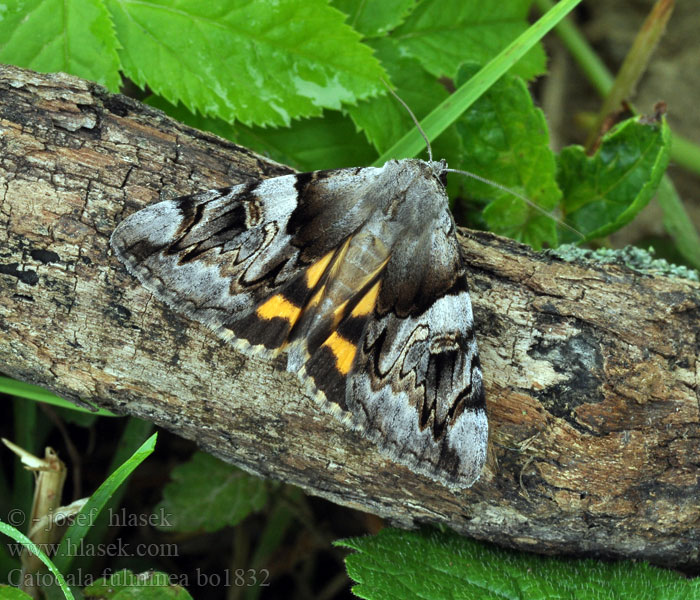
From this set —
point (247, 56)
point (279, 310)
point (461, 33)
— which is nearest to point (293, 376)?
point (279, 310)

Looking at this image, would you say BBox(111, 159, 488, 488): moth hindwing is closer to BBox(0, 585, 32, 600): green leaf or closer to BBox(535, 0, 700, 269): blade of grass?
BBox(0, 585, 32, 600): green leaf

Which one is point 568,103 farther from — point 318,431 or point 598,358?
point 318,431

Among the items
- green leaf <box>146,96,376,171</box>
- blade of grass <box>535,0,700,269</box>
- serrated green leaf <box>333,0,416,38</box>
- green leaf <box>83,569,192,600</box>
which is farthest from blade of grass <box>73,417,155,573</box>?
blade of grass <box>535,0,700,269</box>

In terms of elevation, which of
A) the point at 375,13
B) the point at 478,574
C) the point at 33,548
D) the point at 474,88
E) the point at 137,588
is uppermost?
the point at 375,13

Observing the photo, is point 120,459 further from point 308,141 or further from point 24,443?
point 308,141

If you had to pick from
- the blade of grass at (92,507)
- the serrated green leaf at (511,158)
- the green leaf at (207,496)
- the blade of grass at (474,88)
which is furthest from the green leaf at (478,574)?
the blade of grass at (474,88)

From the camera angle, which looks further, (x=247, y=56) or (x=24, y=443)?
(x=24, y=443)

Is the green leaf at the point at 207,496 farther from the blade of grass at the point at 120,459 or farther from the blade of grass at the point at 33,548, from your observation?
the blade of grass at the point at 33,548
